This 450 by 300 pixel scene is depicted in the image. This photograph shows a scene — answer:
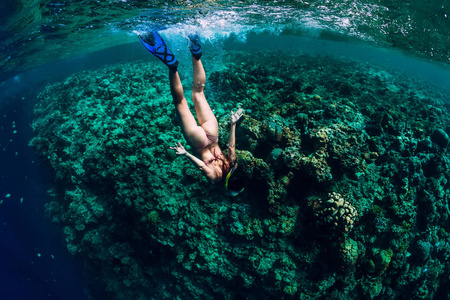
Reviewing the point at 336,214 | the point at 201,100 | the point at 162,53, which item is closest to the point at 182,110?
the point at 201,100

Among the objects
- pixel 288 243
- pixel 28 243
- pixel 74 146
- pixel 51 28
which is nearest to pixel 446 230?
pixel 288 243

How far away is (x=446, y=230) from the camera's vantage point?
→ 745 centimetres

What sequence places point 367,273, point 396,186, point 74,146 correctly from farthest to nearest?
1. point 74,146
2. point 396,186
3. point 367,273

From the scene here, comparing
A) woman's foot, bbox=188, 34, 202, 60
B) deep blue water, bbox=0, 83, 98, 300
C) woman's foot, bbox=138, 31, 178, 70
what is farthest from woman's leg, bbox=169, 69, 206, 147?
deep blue water, bbox=0, 83, 98, 300

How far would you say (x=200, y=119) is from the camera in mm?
4773

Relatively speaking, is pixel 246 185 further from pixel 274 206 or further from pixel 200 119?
pixel 200 119

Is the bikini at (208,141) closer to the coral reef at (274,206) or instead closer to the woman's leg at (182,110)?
the woman's leg at (182,110)

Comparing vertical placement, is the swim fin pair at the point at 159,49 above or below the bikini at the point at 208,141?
above

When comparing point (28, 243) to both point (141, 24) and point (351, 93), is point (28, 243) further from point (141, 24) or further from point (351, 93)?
point (351, 93)

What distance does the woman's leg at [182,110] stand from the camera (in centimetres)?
394

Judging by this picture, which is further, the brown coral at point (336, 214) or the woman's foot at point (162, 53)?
the brown coral at point (336, 214)

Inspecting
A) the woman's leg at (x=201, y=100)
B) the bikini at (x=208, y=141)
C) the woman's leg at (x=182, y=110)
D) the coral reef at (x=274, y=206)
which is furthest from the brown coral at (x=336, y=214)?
the woman's leg at (x=182, y=110)

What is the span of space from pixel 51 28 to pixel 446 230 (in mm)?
25047

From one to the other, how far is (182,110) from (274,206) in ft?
11.3
